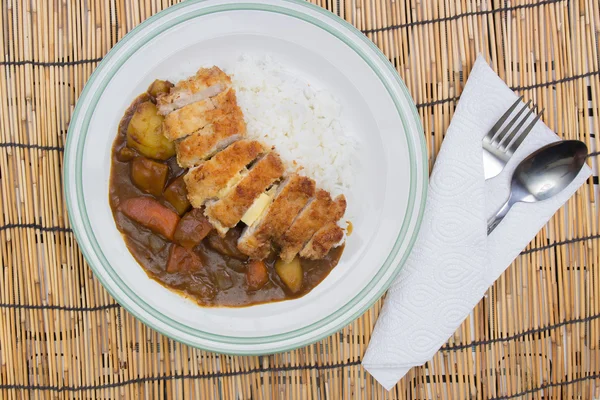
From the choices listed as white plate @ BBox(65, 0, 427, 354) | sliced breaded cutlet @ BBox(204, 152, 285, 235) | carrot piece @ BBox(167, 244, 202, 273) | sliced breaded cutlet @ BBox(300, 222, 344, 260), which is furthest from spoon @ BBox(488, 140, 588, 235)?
carrot piece @ BBox(167, 244, 202, 273)

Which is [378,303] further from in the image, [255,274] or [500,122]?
[500,122]

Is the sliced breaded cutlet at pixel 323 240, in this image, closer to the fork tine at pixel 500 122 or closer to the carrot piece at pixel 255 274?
the carrot piece at pixel 255 274

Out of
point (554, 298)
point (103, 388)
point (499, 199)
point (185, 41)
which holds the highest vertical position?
point (185, 41)

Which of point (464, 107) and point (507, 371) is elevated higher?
point (464, 107)

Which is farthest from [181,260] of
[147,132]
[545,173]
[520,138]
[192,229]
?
[545,173]

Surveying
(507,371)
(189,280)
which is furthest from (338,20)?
(507,371)

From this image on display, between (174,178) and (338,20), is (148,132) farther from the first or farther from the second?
(338,20)

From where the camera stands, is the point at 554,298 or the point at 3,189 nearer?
the point at 3,189
